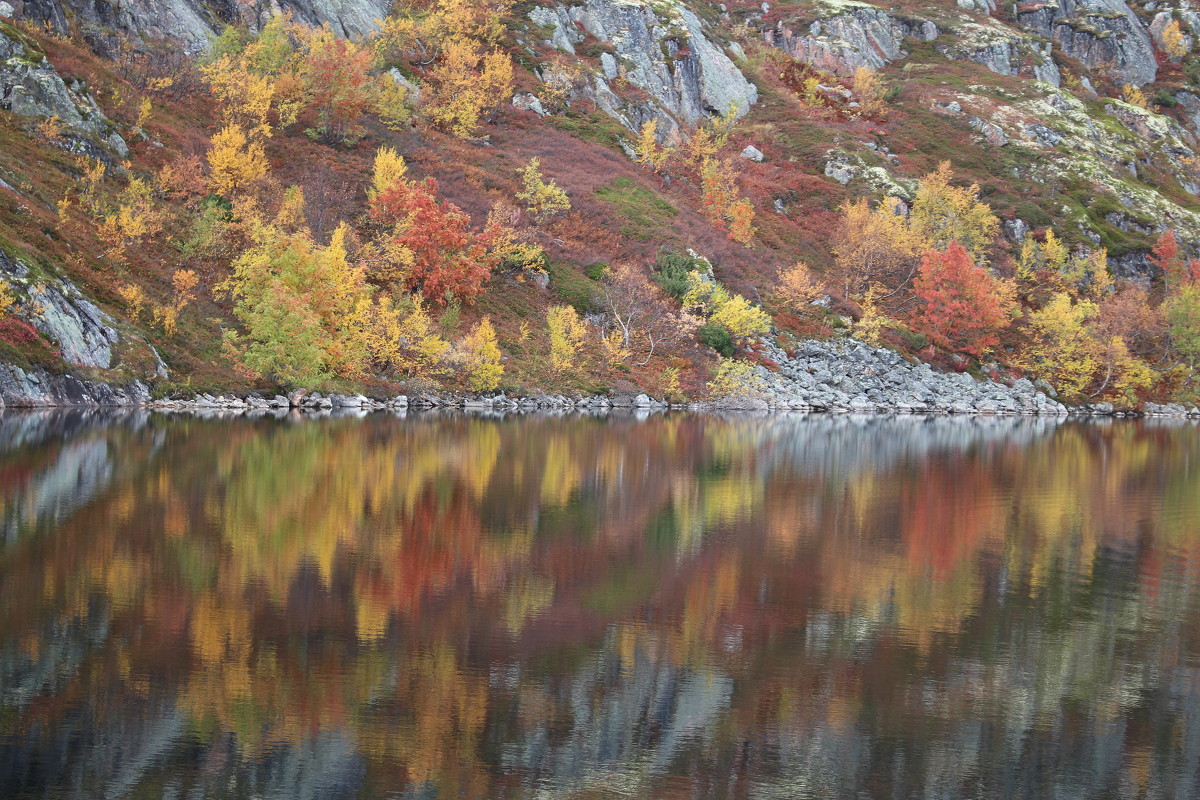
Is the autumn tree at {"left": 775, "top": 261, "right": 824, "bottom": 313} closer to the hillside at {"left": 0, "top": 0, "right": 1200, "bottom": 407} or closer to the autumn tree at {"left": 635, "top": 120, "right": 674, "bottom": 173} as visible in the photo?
the hillside at {"left": 0, "top": 0, "right": 1200, "bottom": 407}

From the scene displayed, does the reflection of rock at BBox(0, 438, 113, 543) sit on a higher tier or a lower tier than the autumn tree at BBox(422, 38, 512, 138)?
lower

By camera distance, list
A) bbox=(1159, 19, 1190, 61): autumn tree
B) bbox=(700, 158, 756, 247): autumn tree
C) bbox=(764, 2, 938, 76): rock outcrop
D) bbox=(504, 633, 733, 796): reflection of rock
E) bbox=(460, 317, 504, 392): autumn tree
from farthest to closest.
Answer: bbox=(1159, 19, 1190, 61): autumn tree
bbox=(764, 2, 938, 76): rock outcrop
bbox=(700, 158, 756, 247): autumn tree
bbox=(460, 317, 504, 392): autumn tree
bbox=(504, 633, 733, 796): reflection of rock

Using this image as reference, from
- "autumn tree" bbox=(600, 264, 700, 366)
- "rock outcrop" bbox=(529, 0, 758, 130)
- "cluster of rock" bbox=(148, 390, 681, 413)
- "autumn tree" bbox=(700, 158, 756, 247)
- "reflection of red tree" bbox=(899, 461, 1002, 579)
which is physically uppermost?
"rock outcrop" bbox=(529, 0, 758, 130)

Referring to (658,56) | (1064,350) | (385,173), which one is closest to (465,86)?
(385,173)

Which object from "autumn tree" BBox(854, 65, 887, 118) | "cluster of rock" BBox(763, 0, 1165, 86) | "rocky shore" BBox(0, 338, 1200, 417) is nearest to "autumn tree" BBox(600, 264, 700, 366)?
"rocky shore" BBox(0, 338, 1200, 417)

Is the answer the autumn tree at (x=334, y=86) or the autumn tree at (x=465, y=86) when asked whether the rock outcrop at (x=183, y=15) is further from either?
the autumn tree at (x=465, y=86)

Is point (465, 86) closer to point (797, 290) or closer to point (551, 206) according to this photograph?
point (551, 206)

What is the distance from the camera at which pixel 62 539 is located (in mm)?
17828

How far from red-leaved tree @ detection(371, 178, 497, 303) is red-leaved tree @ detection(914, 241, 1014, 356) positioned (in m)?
43.8

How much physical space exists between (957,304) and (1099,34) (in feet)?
378

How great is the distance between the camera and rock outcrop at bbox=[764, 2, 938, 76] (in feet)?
496

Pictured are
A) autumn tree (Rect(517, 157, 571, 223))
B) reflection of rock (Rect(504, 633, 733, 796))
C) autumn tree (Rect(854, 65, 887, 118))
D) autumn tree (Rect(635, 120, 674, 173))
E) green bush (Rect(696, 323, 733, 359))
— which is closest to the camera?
reflection of rock (Rect(504, 633, 733, 796))

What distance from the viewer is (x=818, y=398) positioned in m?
80.9

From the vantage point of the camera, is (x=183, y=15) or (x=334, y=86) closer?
(x=183, y=15)
